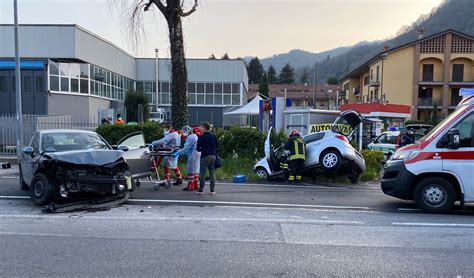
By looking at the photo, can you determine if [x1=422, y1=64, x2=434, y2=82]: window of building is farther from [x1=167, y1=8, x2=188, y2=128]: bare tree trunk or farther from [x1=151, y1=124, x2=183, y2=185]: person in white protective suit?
[x1=151, y1=124, x2=183, y2=185]: person in white protective suit

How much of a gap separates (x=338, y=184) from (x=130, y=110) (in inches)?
1031

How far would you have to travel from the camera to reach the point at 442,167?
8.30 metres

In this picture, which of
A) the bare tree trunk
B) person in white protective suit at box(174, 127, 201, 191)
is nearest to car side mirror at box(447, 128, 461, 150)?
person in white protective suit at box(174, 127, 201, 191)

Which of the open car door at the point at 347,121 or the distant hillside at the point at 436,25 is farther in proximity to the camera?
the distant hillside at the point at 436,25

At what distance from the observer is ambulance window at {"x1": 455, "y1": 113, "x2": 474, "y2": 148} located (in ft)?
27.0

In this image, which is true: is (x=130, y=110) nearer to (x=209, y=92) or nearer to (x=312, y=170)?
(x=209, y=92)

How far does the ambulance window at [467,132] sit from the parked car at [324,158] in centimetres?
440

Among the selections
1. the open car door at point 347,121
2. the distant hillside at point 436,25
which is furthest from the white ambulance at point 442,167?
the distant hillside at point 436,25

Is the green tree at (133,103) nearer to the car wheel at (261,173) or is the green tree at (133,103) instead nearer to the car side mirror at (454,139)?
the car wheel at (261,173)

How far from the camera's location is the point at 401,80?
191 feet

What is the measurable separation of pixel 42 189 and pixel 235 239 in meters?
4.34

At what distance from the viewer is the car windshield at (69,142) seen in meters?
9.34

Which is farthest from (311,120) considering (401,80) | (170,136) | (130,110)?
(401,80)

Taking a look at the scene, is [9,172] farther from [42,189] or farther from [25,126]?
[42,189]
